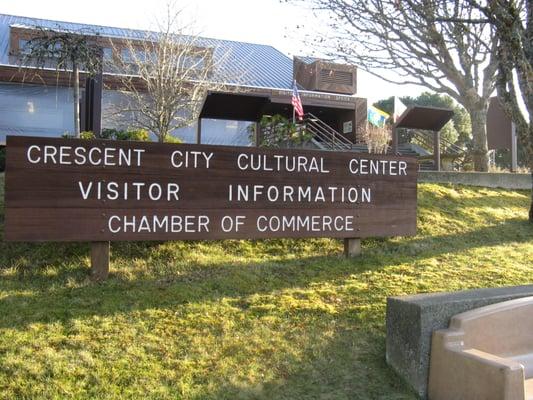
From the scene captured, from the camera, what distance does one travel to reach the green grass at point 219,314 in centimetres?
381

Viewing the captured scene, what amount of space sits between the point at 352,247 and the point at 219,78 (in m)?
18.0

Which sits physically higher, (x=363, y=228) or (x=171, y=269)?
(x=363, y=228)

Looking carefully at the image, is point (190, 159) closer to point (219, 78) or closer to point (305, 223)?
point (305, 223)

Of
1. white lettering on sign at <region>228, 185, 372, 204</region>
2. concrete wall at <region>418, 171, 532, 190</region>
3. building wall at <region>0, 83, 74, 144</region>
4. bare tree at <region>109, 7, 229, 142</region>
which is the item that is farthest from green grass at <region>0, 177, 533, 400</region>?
building wall at <region>0, 83, 74, 144</region>

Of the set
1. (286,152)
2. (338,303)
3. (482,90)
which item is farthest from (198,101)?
(338,303)

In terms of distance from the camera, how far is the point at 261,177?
19.7 ft

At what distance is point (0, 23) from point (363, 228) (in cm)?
2654

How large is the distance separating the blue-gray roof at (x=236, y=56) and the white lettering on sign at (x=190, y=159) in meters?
17.2

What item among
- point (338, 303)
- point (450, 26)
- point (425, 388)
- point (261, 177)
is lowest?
point (425, 388)

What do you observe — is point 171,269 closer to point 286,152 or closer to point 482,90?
point 286,152

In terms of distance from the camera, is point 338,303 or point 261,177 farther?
point 261,177

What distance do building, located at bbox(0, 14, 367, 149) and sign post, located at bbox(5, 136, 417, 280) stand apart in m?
14.4

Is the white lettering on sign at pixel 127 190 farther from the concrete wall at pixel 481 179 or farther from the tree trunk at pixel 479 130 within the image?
the tree trunk at pixel 479 130

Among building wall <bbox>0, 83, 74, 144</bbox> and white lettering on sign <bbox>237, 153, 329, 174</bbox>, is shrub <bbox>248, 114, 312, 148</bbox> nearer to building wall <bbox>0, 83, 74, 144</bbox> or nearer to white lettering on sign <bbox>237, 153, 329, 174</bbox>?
white lettering on sign <bbox>237, 153, 329, 174</bbox>
